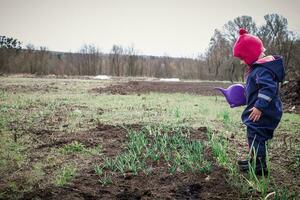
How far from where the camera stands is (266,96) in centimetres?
305

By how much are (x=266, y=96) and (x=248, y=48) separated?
0.58 meters

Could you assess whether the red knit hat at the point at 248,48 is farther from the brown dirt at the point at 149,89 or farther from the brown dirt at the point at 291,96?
the brown dirt at the point at 149,89

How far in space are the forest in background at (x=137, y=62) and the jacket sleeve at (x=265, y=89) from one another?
26.9m

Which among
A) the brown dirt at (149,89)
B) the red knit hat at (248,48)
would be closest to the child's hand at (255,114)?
the red knit hat at (248,48)

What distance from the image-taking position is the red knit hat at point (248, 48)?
10.8 ft

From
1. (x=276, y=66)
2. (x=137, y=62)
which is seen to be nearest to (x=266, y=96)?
(x=276, y=66)

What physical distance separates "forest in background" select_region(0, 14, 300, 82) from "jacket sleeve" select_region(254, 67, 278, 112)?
2693 centimetres

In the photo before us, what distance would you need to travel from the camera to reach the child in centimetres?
309

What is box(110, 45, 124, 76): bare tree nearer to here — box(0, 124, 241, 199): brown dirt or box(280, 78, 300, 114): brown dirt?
box(280, 78, 300, 114): brown dirt

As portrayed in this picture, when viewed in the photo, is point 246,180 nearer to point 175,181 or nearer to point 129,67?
point 175,181

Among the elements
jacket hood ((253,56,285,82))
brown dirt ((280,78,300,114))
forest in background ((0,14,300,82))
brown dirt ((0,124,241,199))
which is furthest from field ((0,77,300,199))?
forest in background ((0,14,300,82))

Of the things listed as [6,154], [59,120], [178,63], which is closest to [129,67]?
[178,63]

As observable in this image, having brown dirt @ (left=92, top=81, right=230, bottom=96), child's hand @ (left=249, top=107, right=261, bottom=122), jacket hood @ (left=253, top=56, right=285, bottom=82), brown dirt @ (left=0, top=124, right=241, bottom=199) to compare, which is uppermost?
jacket hood @ (left=253, top=56, right=285, bottom=82)

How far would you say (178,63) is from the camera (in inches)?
1526
